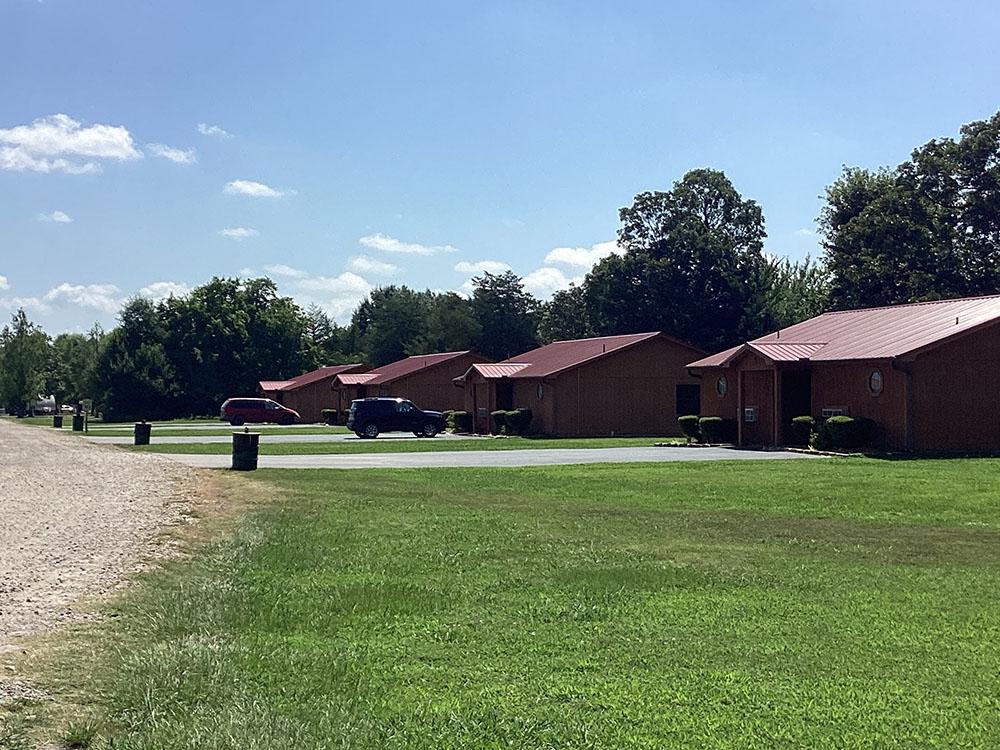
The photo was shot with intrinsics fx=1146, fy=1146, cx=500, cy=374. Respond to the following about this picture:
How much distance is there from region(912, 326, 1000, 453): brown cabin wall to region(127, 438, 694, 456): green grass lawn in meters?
10.3

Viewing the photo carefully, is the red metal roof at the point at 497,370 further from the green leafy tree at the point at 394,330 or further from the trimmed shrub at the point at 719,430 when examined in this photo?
the green leafy tree at the point at 394,330

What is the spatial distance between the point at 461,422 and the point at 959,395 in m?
26.2

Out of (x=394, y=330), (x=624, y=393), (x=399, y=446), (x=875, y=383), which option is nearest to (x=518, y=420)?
(x=624, y=393)

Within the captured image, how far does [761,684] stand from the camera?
6.73 m

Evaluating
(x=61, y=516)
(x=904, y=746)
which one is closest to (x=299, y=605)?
(x=904, y=746)

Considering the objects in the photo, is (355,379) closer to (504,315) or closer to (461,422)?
(461,422)

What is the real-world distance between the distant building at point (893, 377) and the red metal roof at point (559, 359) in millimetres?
9984

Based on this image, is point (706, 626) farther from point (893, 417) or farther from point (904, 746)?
point (893, 417)

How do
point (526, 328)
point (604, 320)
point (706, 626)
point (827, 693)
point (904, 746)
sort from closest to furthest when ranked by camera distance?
point (904, 746), point (827, 693), point (706, 626), point (604, 320), point (526, 328)

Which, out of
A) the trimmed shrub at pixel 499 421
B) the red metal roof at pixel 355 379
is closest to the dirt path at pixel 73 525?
the trimmed shrub at pixel 499 421

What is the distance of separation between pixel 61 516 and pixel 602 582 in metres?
Answer: 9.43

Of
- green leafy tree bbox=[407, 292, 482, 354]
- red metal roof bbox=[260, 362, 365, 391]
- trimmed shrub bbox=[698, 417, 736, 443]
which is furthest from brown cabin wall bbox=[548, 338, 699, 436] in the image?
green leafy tree bbox=[407, 292, 482, 354]

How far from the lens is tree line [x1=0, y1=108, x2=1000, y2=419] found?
2183 inches

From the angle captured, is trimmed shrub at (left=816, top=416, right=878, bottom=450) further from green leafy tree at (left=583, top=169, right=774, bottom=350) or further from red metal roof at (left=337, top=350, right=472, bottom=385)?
green leafy tree at (left=583, top=169, right=774, bottom=350)
